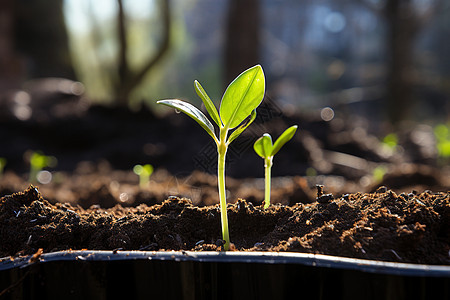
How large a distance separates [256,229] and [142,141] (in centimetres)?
318

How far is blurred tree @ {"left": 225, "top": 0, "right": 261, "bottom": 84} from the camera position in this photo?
5.83 m

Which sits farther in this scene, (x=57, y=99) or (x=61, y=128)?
(x=57, y=99)

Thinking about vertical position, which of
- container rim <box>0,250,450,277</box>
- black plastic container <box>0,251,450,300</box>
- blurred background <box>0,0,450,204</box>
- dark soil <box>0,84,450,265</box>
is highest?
blurred background <box>0,0,450,204</box>

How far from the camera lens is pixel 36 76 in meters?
7.00

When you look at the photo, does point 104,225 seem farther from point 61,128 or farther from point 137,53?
point 137,53

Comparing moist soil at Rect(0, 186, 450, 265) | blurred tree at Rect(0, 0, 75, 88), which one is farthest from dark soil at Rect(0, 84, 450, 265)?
blurred tree at Rect(0, 0, 75, 88)

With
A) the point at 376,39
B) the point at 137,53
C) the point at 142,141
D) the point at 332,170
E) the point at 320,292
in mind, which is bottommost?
the point at 320,292

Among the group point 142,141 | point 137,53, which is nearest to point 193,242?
point 142,141

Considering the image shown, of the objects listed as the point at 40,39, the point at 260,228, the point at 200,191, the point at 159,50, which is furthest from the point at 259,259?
the point at 159,50

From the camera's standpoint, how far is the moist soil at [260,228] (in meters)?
0.77

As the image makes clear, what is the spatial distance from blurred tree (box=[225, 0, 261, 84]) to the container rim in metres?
5.19

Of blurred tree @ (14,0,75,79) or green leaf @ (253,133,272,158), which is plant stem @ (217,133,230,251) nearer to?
green leaf @ (253,133,272,158)

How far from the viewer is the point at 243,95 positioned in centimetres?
81

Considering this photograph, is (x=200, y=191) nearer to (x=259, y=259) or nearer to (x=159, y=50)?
(x=259, y=259)
